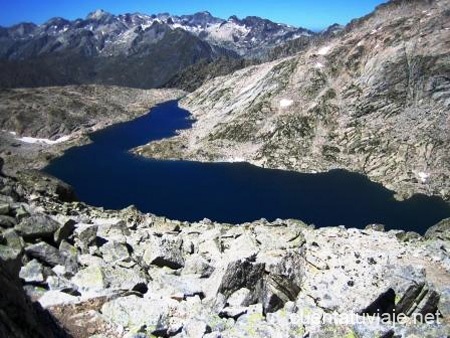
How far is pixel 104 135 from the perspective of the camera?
187 metres

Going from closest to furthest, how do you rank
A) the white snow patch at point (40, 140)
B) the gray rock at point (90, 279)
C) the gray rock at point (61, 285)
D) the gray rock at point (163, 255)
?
the gray rock at point (61, 285) < the gray rock at point (90, 279) < the gray rock at point (163, 255) < the white snow patch at point (40, 140)

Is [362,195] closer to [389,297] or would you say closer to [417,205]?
[417,205]

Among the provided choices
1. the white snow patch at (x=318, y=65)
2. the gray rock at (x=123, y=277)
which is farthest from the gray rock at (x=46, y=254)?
the white snow patch at (x=318, y=65)

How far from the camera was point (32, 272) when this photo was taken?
22.9m

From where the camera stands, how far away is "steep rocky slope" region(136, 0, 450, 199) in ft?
381

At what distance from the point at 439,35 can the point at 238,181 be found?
2730 inches

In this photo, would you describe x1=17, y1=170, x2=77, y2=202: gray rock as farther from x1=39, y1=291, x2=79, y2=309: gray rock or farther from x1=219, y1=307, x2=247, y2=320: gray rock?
x1=219, y1=307, x2=247, y2=320: gray rock

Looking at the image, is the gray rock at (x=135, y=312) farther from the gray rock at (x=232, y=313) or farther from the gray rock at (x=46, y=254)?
the gray rock at (x=46, y=254)

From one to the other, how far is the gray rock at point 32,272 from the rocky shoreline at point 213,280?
0.17 feet

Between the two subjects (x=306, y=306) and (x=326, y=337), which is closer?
(x=326, y=337)

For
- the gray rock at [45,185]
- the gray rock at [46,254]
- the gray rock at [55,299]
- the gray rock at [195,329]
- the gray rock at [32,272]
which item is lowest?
the gray rock at [195,329]

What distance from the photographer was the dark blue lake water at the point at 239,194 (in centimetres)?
9269

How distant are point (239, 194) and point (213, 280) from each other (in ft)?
263

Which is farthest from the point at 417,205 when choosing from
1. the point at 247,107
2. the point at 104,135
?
the point at 104,135
